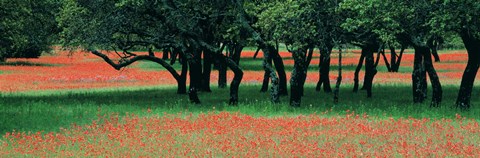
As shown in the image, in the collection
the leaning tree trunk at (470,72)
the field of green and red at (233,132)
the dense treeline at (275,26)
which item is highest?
the dense treeline at (275,26)

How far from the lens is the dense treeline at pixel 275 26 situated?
A: 24.2 metres

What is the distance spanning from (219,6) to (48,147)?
1482 cm

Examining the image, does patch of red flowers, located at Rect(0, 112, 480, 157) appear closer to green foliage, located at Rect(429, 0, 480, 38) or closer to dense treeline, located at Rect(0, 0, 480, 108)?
green foliage, located at Rect(429, 0, 480, 38)

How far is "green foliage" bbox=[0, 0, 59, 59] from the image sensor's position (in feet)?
101

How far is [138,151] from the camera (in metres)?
15.3

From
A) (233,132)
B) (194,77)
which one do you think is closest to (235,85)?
(194,77)

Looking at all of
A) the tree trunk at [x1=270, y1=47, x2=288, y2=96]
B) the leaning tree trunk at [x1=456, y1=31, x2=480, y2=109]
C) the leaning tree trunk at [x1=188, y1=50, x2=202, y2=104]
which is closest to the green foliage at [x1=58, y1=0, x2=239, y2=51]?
the leaning tree trunk at [x1=188, y1=50, x2=202, y2=104]

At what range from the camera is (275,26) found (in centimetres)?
2734

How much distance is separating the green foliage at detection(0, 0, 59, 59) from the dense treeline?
1.9 inches

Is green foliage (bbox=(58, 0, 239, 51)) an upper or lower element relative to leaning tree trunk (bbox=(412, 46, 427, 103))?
upper

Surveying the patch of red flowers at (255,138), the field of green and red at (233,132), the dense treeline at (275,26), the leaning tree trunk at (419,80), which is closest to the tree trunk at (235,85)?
the dense treeline at (275,26)

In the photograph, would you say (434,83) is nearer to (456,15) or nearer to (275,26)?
(456,15)

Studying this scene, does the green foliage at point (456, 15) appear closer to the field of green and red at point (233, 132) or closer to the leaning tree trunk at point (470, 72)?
the leaning tree trunk at point (470, 72)

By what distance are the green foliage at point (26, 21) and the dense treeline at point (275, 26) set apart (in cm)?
5
